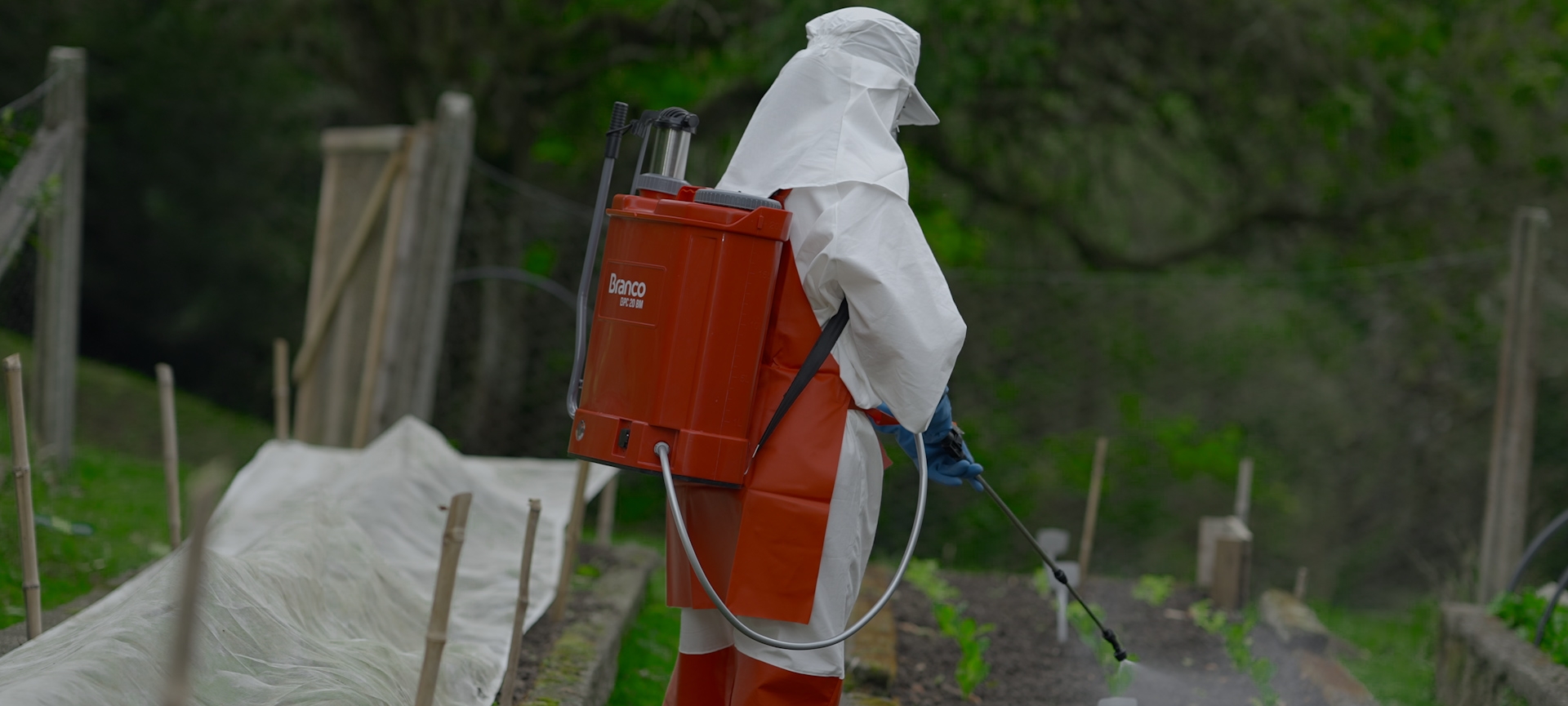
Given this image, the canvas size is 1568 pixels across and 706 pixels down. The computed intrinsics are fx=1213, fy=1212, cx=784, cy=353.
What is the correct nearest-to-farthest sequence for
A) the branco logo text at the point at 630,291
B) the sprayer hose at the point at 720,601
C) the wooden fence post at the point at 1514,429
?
the sprayer hose at the point at 720,601
the branco logo text at the point at 630,291
the wooden fence post at the point at 1514,429

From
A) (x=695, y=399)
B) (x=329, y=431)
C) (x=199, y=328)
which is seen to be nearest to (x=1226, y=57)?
(x=329, y=431)

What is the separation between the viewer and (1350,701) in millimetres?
3311

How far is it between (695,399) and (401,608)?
115 cm

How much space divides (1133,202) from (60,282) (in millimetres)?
7003

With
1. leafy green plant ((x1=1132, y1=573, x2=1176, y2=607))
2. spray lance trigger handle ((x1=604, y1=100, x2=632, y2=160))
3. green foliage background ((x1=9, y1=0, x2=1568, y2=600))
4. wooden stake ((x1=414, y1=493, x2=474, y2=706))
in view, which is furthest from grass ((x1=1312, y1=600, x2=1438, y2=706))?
wooden stake ((x1=414, y1=493, x2=474, y2=706))

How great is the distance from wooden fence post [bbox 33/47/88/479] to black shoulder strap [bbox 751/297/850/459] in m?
3.73

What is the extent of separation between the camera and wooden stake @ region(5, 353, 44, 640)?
7.36 feet

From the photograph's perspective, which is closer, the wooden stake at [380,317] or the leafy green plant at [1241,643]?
the leafy green plant at [1241,643]

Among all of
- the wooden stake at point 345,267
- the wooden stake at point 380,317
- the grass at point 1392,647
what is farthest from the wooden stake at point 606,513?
the grass at point 1392,647

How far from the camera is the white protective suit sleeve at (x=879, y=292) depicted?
2.13m

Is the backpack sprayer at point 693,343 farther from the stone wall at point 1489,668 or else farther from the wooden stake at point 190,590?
the stone wall at point 1489,668

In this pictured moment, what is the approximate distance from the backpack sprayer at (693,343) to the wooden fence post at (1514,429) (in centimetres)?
341

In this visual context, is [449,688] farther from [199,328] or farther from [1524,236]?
[199,328]

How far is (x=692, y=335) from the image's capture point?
2.13 meters
